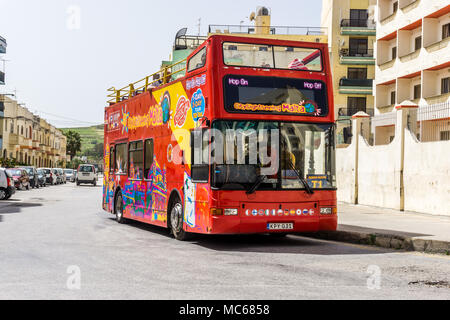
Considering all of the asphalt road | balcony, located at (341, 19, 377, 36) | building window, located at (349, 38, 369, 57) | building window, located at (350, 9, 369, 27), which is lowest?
the asphalt road

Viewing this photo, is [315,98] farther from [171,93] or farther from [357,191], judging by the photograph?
[357,191]

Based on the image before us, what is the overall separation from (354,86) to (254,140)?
157 feet

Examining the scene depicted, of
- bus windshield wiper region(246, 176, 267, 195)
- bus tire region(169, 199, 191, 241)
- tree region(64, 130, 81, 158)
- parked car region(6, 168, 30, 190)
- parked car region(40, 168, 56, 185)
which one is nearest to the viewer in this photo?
bus windshield wiper region(246, 176, 267, 195)

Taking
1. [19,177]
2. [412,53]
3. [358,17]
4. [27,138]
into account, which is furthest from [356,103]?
[27,138]

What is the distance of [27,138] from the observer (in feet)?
282

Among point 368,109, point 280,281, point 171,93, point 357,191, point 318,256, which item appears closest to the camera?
point 280,281

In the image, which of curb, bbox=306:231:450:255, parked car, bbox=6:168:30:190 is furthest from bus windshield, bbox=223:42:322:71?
parked car, bbox=6:168:30:190

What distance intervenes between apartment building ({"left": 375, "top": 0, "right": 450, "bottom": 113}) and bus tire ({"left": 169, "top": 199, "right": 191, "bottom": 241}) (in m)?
24.0

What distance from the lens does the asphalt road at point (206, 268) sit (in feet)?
22.9

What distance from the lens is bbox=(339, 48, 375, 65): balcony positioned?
5788cm

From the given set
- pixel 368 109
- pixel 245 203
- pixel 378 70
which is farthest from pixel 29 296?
pixel 368 109

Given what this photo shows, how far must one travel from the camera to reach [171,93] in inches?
525

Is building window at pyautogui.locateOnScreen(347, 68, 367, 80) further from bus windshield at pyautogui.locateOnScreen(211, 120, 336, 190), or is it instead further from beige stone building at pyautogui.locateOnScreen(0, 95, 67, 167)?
bus windshield at pyautogui.locateOnScreen(211, 120, 336, 190)
